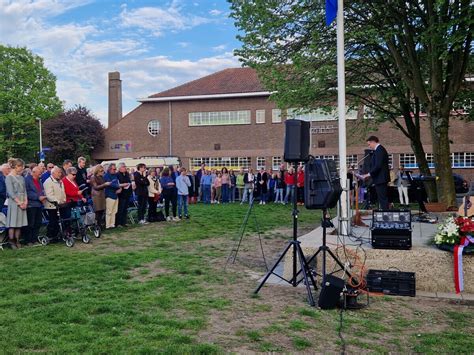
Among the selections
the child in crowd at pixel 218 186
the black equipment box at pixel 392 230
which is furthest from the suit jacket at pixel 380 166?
the child in crowd at pixel 218 186

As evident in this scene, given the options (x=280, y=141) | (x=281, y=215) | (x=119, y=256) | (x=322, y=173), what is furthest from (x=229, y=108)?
(x=322, y=173)

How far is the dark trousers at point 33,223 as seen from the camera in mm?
11261

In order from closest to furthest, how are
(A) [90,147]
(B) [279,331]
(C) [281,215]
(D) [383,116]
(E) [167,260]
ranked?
(B) [279,331], (E) [167,260], (C) [281,215], (D) [383,116], (A) [90,147]

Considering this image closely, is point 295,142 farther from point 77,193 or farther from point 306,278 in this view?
point 77,193

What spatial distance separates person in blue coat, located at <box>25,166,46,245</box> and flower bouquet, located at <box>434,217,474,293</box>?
878 centimetres

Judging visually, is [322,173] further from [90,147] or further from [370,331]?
[90,147]

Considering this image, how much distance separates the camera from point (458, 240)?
275 inches

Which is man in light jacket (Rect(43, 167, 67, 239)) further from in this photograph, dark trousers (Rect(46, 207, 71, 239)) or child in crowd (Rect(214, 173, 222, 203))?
child in crowd (Rect(214, 173, 222, 203))

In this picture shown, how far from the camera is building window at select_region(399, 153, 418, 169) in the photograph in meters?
36.0

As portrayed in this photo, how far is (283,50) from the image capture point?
1645 cm

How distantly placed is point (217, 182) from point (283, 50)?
1028cm

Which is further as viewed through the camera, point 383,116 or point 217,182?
Answer: point 217,182

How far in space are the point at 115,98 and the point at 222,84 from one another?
13.6 meters

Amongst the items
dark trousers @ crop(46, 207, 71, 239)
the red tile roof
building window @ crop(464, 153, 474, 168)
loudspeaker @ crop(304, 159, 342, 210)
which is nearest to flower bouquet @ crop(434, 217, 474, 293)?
loudspeaker @ crop(304, 159, 342, 210)
